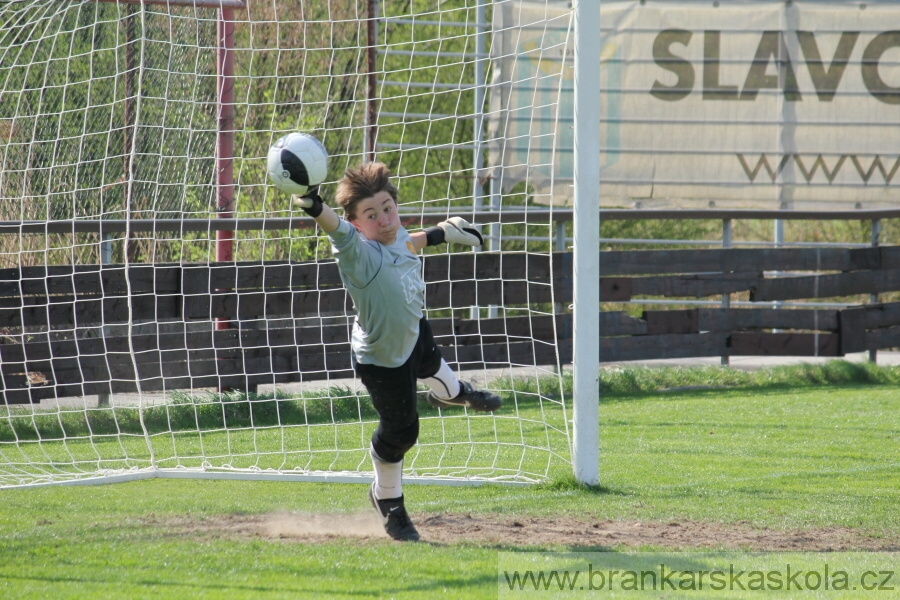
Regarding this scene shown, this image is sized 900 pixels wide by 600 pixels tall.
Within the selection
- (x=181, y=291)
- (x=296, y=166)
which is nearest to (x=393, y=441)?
(x=296, y=166)

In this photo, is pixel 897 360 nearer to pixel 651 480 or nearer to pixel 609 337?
pixel 609 337

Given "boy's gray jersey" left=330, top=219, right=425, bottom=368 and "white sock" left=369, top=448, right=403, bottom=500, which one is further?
"white sock" left=369, top=448, right=403, bottom=500

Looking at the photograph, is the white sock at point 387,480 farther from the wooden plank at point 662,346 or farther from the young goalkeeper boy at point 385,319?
the wooden plank at point 662,346

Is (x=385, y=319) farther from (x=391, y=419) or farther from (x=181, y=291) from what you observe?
(x=181, y=291)

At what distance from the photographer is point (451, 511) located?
5.21 metres

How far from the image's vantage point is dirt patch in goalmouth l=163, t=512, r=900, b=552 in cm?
445

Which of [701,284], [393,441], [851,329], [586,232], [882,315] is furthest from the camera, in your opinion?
[882,315]

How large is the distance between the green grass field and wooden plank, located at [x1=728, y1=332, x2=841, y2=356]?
7.59 feet

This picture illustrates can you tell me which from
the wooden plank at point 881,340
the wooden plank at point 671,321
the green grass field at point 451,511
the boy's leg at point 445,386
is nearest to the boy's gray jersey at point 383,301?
the boy's leg at point 445,386

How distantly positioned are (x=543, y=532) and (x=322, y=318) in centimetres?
473

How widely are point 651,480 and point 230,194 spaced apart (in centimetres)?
458

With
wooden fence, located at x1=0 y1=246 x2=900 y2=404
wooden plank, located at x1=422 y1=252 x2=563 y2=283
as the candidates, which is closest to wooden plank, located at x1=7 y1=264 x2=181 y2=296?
wooden fence, located at x1=0 y1=246 x2=900 y2=404

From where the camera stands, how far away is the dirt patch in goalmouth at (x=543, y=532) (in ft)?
14.6

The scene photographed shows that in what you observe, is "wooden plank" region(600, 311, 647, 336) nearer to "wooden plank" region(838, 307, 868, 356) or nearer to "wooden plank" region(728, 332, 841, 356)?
"wooden plank" region(728, 332, 841, 356)
